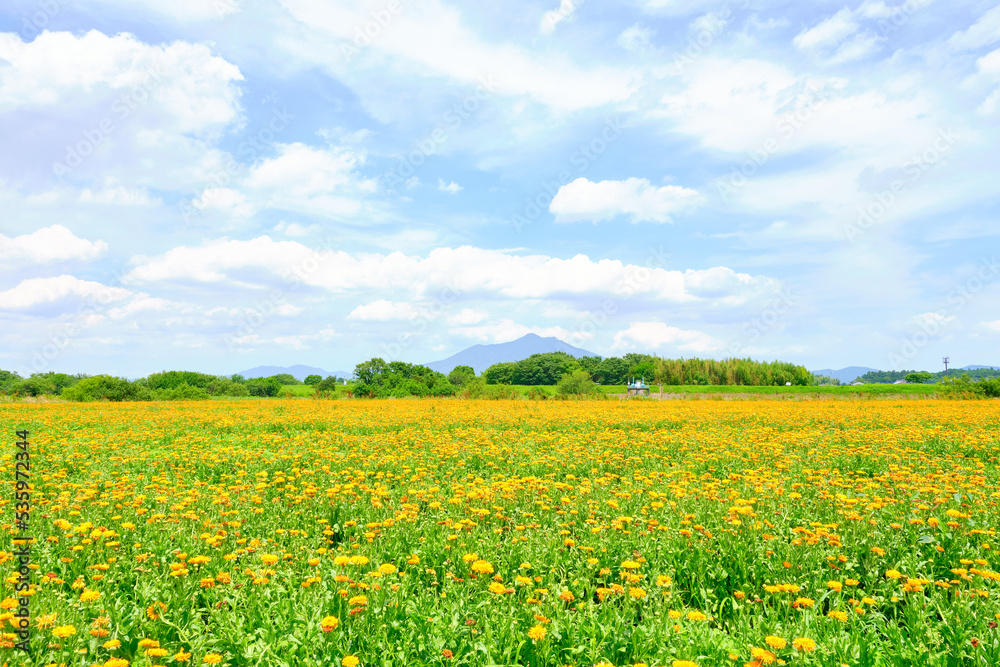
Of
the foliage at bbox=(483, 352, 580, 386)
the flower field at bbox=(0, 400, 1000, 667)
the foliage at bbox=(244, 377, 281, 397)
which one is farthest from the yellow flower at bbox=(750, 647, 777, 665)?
the foliage at bbox=(483, 352, 580, 386)

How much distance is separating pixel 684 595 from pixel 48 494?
958 centimetres

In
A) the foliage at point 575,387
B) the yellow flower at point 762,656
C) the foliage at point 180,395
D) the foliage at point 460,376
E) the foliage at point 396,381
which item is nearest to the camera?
the yellow flower at point 762,656

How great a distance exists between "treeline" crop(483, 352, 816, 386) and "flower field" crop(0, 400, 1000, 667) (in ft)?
224

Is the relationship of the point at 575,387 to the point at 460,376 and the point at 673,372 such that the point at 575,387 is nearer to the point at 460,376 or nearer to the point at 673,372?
the point at 460,376

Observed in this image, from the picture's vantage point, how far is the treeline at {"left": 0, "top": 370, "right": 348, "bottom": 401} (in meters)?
44.3

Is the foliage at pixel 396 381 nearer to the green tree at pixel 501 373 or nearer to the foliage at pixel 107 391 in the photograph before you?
the foliage at pixel 107 391

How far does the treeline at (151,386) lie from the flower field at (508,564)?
40.0 meters

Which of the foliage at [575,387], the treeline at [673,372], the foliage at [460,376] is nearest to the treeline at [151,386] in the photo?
the foliage at [460,376]

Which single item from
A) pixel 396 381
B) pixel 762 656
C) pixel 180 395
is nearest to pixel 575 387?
pixel 396 381

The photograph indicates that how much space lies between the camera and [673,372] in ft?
285

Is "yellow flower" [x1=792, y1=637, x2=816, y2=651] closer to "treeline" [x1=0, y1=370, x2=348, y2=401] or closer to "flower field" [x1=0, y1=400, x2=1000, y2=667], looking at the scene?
"flower field" [x1=0, y1=400, x2=1000, y2=667]

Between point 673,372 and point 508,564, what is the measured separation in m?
87.1

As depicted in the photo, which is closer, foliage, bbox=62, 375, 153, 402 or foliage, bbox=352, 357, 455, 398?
foliage, bbox=62, 375, 153, 402

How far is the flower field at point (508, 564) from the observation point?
3594mm
